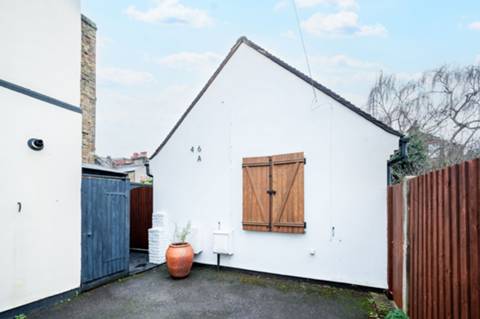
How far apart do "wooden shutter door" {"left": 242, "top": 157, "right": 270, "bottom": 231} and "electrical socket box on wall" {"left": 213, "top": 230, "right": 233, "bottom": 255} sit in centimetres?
45

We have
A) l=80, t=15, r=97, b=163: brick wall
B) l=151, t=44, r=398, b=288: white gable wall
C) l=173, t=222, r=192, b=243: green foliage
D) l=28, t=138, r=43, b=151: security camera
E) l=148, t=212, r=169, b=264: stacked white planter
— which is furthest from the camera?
l=80, t=15, r=97, b=163: brick wall

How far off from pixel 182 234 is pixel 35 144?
11.6ft

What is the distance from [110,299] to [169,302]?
1.02 metres

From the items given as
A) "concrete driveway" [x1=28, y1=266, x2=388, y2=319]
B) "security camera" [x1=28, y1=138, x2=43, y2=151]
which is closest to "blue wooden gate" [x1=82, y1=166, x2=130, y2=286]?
"concrete driveway" [x1=28, y1=266, x2=388, y2=319]

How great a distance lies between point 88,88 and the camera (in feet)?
28.1

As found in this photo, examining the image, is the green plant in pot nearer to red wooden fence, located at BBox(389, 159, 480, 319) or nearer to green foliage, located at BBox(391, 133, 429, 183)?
red wooden fence, located at BBox(389, 159, 480, 319)

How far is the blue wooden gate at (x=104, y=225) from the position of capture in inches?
202

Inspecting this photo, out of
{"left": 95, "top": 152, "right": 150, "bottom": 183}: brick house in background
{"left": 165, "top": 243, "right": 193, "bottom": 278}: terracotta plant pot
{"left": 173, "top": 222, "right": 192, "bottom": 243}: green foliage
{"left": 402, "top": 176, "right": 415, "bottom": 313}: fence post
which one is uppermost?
{"left": 95, "top": 152, "right": 150, "bottom": 183}: brick house in background

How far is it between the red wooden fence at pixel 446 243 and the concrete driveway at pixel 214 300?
1601 mm

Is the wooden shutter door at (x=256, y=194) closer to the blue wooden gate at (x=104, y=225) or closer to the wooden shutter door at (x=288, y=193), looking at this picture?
the wooden shutter door at (x=288, y=193)

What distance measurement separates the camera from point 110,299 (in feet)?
15.4

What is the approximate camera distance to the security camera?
4281mm

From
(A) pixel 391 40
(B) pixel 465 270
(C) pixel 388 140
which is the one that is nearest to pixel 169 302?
(B) pixel 465 270

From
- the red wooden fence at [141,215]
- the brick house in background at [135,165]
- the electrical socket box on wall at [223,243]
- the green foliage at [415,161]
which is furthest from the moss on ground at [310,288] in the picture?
the brick house in background at [135,165]
